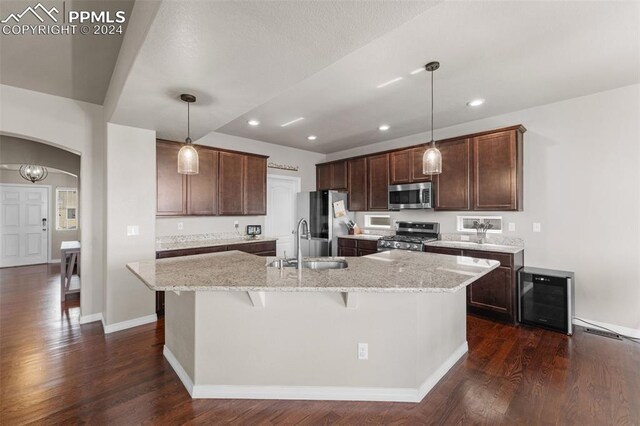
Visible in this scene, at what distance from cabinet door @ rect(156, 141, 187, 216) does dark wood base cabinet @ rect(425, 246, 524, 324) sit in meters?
3.90

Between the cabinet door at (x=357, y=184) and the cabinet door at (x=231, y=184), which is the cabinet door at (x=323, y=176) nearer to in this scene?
the cabinet door at (x=357, y=184)

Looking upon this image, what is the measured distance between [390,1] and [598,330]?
13.2 feet

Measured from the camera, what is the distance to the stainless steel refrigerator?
5285 millimetres

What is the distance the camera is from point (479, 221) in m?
4.15

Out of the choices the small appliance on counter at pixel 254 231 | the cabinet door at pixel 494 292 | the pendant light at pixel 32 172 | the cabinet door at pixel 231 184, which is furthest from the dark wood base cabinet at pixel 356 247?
the pendant light at pixel 32 172

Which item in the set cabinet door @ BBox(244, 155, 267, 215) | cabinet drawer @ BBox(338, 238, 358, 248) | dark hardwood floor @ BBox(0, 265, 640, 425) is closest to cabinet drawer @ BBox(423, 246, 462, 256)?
dark hardwood floor @ BBox(0, 265, 640, 425)

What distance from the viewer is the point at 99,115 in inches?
139

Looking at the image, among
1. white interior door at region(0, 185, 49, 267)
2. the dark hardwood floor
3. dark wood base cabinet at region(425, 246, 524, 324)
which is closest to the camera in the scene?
the dark hardwood floor

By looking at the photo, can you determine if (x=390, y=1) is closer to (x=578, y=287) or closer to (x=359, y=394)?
(x=359, y=394)

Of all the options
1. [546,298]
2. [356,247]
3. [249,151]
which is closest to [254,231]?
[249,151]

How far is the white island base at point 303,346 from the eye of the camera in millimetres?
2018

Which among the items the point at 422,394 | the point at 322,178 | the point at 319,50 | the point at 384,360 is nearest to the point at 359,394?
the point at 384,360

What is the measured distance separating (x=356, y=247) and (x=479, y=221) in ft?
6.41

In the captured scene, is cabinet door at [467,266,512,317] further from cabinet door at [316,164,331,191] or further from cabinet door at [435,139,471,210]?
cabinet door at [316,164,331,191]
